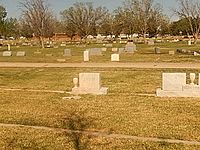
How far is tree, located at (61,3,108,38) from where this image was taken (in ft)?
338

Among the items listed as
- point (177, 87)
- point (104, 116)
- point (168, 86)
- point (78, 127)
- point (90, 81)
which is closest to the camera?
point (78, 127)

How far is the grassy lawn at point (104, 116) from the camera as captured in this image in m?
7.41

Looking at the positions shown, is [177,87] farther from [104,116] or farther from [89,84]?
[104,116]

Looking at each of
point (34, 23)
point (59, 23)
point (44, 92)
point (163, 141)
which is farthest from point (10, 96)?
point (59, 23)

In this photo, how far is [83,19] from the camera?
104 m

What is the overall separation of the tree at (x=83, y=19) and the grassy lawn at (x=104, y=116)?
88958mm

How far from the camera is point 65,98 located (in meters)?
12.8

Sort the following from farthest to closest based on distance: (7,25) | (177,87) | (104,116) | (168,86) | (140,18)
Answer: (7,25) < (140,18) < (168,86) < (177,87) < (104,116)

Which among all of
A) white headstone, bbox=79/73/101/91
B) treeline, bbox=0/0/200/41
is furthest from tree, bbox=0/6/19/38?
white headstone, bbox=79/73/101/91

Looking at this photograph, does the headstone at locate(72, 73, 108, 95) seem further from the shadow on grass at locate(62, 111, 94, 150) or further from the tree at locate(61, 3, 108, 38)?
the tree at locate(61, 3, 108, 38)

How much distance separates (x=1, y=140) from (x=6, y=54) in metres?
36.7

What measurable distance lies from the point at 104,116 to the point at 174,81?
4.38 m

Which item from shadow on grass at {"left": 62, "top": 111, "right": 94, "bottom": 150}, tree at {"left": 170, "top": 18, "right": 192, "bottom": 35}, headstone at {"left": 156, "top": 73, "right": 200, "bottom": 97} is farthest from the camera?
tree at {"left": 170, "top": 18, "right": 192, "bottom": 35}

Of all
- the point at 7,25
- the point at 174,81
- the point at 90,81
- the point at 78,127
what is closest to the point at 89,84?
the point at 90,81
